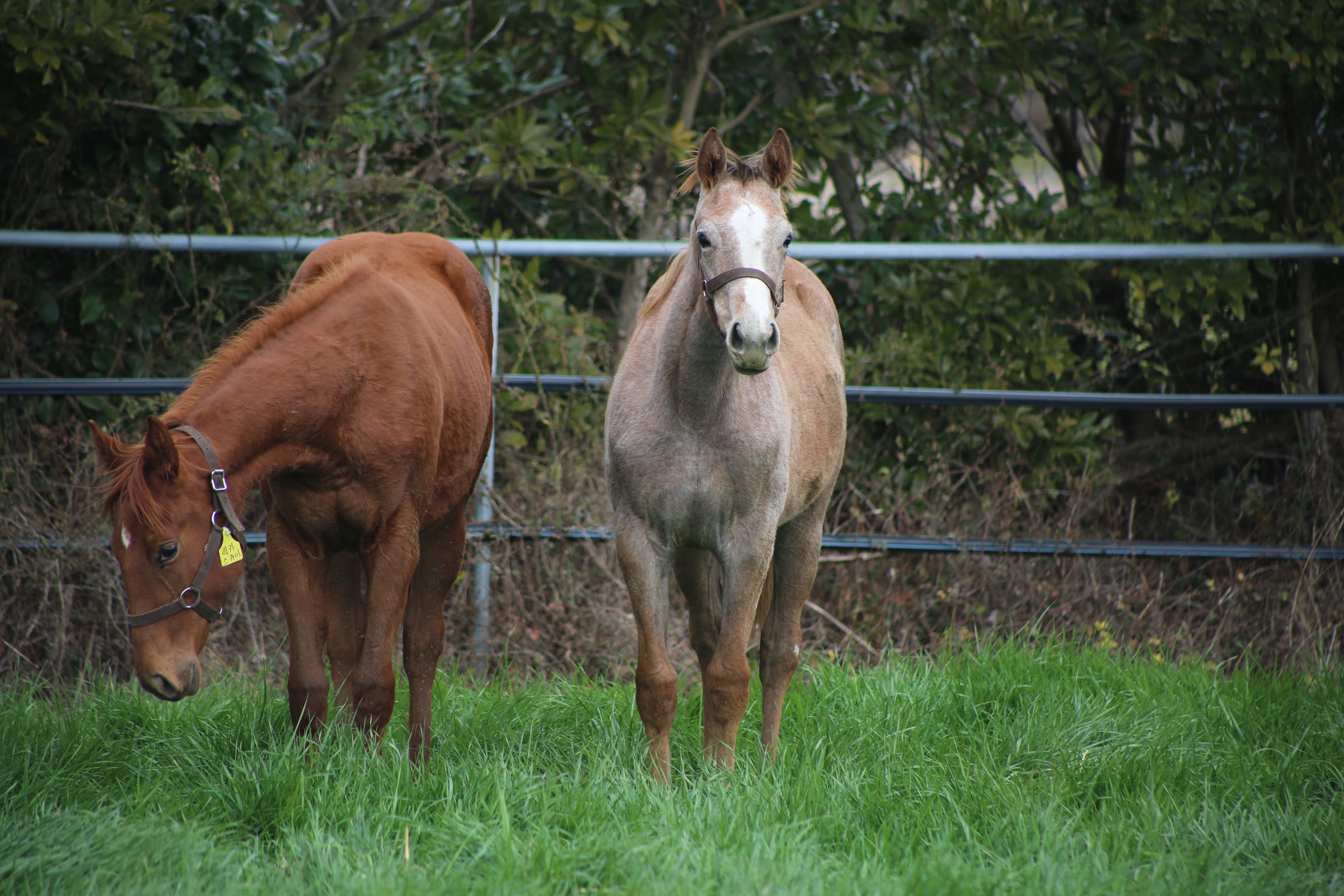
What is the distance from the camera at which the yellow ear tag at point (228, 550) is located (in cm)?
288


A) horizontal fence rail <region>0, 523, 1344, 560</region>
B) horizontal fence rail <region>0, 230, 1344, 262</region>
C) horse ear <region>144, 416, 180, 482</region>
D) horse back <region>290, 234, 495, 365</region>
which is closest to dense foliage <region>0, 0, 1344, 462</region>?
horizontal fence rail <region>0, 230, 1344, 262</region>

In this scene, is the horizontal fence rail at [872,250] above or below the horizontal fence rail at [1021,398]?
above

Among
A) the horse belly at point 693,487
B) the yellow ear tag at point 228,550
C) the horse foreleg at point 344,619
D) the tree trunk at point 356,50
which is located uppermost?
A: the tree trunk at point 356,50

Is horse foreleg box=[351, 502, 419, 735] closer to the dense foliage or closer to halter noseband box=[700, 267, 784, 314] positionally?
halter noseband box=[700, 267, 784, 314]

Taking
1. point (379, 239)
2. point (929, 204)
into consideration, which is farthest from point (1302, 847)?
point (929, 204)

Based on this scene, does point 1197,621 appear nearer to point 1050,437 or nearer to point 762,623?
point 1050,437

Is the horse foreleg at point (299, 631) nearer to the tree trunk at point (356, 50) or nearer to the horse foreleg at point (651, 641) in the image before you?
the horse foreleg at point (651, 641)

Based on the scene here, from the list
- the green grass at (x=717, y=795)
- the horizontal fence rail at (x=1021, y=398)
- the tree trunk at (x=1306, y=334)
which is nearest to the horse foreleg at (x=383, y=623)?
the green grass at (x=717, y=795)

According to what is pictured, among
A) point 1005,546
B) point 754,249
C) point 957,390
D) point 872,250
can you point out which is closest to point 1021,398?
point 957,390

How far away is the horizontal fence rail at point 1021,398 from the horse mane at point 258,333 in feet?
4.94

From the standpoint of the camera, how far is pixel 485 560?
479 centimetres

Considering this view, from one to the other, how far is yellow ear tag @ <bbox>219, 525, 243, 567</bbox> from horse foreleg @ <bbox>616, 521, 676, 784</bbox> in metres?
1.12

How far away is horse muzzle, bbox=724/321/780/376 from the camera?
270cm

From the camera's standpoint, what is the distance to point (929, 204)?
601cm
